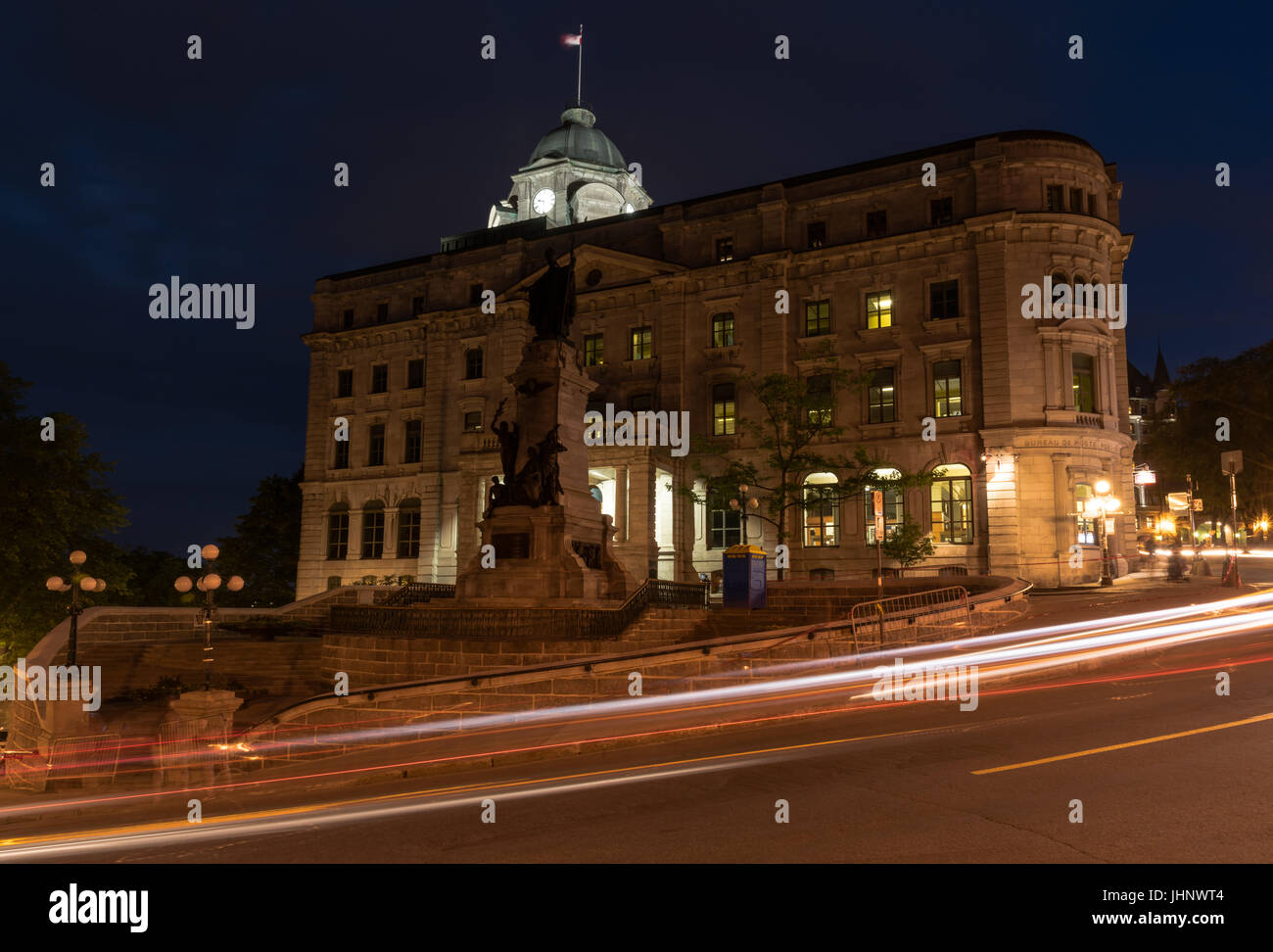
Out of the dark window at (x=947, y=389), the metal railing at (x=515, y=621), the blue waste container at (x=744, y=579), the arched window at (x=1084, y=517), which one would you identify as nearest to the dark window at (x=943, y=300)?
the dark window at (x=947, y=389)

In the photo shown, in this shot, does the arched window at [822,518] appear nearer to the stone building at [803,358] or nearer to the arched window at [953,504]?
the stone building at [803,358]

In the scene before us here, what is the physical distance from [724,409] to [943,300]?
11257 millimetres

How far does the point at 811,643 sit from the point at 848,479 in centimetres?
1876

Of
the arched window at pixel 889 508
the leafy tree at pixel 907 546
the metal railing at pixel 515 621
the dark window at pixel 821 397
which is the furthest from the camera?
the dark window at pixel 821 397

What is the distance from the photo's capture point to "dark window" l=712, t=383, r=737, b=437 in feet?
138

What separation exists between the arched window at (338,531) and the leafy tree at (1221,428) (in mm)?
51828

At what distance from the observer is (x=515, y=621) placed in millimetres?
20688

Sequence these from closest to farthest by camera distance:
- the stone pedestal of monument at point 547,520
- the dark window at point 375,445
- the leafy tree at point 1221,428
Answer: the stone pedestal of monument at point 547,520 → the dark window at point 375,445 → the leafy tree at point 1221,428

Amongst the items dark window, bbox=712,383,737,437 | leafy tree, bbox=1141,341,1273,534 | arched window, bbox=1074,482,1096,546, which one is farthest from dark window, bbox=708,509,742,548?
leafy tree, bbox=1141,341,1273,534

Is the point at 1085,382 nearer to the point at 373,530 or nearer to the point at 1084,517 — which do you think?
the point at 1084,517

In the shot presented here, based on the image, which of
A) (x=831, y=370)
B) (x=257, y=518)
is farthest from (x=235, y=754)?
(x=257, y=518)

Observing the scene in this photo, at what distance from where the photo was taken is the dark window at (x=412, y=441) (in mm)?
49766

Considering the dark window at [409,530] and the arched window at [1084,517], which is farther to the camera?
the dark window at [409,530]

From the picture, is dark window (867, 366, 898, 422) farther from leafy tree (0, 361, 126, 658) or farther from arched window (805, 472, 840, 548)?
leafy tree (0, 361, 126, 658)
